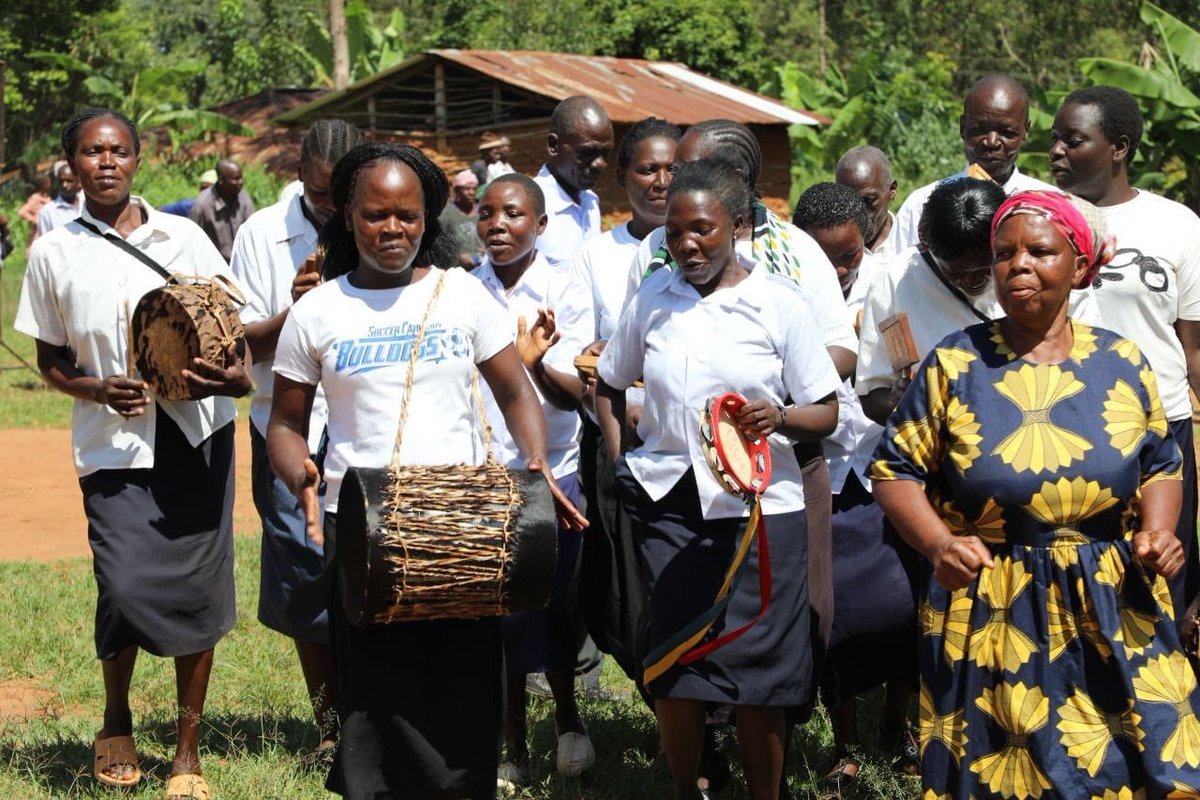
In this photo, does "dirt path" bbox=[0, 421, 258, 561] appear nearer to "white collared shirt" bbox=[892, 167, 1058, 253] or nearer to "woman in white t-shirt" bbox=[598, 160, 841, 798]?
"white collared shirt" bbox=[892, 167, 1058, 253]

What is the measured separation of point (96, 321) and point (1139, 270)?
3479 mm

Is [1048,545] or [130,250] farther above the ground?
[130,250]

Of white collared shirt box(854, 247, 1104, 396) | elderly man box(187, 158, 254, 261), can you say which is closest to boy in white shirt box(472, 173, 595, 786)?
white collared shirt box(854, 247, 1104, 396)

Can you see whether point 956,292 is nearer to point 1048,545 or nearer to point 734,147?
point 734,147

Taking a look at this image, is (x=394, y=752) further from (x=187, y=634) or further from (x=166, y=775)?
(x=166, y=775)

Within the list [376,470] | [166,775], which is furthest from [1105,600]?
[166,775]

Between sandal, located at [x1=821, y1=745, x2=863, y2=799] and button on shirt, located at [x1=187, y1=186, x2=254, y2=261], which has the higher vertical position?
button on shirt, located at [x1=187, y1=186, x2=254, y2=261]

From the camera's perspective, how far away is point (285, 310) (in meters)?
5.20

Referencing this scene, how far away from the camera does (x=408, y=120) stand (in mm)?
23734

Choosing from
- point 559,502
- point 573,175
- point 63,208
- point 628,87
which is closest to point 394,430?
point 559,502

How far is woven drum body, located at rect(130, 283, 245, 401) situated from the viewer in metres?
4.64

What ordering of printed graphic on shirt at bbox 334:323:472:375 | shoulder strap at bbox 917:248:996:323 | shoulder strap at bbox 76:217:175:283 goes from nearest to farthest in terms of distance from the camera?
printed graphic on shirt at bbox 334:323:472:375 → shoulder strap at bbox 917:248:996:323 → shoulder strap at bbox 76:217:175:283

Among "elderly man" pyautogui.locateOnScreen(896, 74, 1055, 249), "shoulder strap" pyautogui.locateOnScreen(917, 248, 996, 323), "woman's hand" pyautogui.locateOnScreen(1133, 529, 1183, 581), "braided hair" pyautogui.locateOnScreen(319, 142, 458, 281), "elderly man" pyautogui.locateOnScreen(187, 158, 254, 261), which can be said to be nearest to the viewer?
"woman's hand" pyautogui.locateOnScreen(1133, 529, 1183, 581)

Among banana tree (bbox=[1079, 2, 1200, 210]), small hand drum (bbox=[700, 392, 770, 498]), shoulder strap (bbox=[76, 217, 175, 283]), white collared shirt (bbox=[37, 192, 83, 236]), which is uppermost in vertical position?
banana tree (bbox=[1079, 2, 1200, 210])
